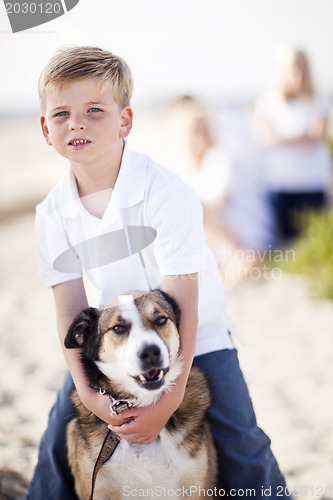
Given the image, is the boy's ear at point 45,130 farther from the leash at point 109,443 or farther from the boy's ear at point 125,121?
the leash at point 109,443

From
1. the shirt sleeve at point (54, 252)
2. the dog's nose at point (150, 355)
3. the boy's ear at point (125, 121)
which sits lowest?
the dog's nose at point (150, 355)

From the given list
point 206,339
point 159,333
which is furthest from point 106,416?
point 206,339

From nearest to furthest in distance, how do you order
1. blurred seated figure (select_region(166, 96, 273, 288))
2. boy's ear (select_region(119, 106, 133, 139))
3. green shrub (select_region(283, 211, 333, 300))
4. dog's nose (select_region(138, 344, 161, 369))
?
dog's nose (select_region(138, 344, 161, 369)) → boy's ear (select_region(119, 106, 133, 139)) → green shrub (select_region(283, 211, 333, 300)) → blurred seated figure (select_region(166, 96, 273, 288))

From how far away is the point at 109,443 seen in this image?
5.61ft

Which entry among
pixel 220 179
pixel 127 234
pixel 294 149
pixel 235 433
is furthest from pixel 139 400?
pixel 294 149

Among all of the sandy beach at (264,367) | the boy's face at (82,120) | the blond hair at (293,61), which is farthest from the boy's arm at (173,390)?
the blond hair at (293,61)

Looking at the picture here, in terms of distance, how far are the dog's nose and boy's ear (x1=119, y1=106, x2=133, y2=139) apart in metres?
0.72

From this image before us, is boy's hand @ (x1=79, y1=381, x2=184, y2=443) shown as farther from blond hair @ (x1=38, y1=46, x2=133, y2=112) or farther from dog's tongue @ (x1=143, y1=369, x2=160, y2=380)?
blond hair @ (x1=38, y1=46, x2=133, y2=112)

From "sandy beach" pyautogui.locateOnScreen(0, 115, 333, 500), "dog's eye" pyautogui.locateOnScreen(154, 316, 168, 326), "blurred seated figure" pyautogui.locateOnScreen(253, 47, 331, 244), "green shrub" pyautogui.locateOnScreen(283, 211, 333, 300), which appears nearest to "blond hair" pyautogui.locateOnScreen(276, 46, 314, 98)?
"blurred seated figure" pyautogui.locateOnScreen(253, 47, 331, 244)

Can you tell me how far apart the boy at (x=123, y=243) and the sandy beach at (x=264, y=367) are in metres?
0.81

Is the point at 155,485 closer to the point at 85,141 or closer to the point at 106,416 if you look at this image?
the point at 106,416

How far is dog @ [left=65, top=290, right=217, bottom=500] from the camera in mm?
1536

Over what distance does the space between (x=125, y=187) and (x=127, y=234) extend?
0.16 metres

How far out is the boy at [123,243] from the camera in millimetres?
1583
